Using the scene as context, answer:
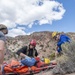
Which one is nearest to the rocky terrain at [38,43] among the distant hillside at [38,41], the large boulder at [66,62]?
the distant hillside at [38,41]

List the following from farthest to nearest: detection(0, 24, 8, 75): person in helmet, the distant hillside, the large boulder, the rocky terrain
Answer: the distant hillside, the rocky terrain, the large boulder, detection(0, 24, 8, 75): person in helmet

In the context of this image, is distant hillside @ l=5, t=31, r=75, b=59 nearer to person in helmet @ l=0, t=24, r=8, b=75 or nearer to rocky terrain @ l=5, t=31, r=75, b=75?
rocky terrain @ l=5, t=31, r=75, b=75

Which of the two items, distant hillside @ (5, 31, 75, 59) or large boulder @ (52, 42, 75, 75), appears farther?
distant hillside @ (5, 31, 75, 59)

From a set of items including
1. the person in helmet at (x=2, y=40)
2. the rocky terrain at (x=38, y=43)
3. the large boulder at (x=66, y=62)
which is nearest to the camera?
the person in helmet at (x=2, y=40)

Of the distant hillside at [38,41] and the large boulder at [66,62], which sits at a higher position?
the distant hillside at [38,41]

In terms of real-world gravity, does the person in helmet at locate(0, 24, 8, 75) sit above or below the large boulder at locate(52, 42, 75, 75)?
above

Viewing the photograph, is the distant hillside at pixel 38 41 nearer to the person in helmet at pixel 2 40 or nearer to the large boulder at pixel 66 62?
the large boulder at pixel 66 62

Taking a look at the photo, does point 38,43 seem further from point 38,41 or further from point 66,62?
point 66,62

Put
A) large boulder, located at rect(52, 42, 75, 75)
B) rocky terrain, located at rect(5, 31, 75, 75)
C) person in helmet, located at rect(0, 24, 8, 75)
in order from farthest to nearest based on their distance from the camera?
rocky terrain, located at rect(5, 31, 75, 75), large boulder, located at rect(52, 42, 75, 75), person in helmet, located at rect(0, 24, 8, 75)

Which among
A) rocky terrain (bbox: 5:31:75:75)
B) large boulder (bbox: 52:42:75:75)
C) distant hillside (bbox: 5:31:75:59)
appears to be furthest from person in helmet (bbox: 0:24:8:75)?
distant hillside (bbox: 5:31:75:59)

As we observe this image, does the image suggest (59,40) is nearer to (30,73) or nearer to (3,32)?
(30,73)

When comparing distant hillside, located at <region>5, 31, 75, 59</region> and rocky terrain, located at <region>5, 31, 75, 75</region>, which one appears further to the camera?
distant hillside, located at <region>5, 31, 75, 59</region>

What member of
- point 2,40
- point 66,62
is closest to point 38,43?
point 66,62

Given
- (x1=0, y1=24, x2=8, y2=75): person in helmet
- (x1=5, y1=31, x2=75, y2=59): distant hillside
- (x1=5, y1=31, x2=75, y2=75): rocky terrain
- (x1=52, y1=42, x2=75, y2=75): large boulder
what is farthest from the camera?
(x1=5, y1=31, x2=75, y2=59): distant hillside
